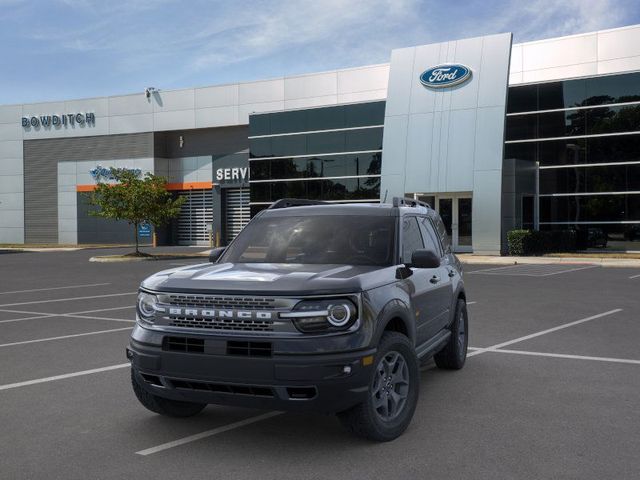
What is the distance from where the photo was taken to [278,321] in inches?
180

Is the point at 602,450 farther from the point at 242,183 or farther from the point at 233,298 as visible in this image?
the point at 242,183

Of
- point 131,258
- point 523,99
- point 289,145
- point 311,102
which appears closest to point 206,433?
point 131,258

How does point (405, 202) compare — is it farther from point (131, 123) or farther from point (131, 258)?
point (131, 123)

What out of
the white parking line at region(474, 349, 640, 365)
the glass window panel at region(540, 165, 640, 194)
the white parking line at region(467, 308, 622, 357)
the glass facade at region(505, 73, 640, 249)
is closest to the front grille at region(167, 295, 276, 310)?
the white parking line at region(467, 308, 622, 357)

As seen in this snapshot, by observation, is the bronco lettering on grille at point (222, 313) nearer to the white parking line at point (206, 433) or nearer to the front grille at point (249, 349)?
the front grille at point (249, 349)

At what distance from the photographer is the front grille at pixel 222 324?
4.59 meters

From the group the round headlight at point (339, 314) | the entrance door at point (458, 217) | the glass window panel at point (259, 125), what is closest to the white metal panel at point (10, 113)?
the glass window panel at point (259, 125)

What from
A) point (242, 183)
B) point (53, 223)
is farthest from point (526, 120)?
point (53, 223)

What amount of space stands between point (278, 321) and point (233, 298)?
36cm

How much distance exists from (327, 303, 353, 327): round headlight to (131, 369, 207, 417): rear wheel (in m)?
1.46

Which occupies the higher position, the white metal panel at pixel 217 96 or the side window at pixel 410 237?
the white metal panel at pixel 217 96

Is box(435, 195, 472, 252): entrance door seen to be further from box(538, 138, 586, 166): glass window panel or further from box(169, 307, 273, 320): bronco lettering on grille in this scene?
box(169, 307, 273, 320): bronco lettering on grille

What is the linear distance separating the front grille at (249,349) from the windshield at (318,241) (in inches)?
51.2

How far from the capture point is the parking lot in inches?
175
